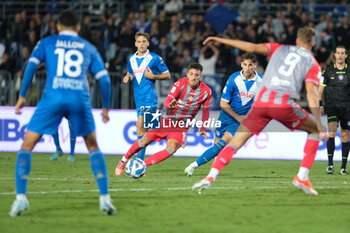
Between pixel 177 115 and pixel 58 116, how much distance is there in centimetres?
516

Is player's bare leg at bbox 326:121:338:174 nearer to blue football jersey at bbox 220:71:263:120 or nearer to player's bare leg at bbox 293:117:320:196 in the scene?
blue football jersey at bbox 220:71:263:120

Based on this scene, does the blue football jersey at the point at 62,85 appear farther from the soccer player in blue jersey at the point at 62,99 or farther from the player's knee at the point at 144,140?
the player's knee at the point at 144,140

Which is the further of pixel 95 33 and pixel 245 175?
pixel 95 33

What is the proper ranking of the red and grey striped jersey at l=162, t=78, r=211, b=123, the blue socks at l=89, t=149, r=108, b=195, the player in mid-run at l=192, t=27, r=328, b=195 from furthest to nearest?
the red and grey striped jersey at l=162, t=78, r=211, b=123 → the player in mid-run at l=192, t=27, r=328, b=195 → the blue socks at l=89, t=149, r=108, b=195

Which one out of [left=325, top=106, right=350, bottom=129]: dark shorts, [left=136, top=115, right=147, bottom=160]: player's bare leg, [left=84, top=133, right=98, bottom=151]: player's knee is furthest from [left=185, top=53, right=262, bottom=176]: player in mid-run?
[left=84, top=133, right=98, bottom=151]: player's knee

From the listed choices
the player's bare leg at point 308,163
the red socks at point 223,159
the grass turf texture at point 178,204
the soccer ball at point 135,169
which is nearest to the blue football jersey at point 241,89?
the grass turf texture at point 178,204

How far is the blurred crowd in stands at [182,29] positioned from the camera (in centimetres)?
1933

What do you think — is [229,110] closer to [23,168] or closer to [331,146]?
[331,146]

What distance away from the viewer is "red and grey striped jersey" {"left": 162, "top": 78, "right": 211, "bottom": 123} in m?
12.0

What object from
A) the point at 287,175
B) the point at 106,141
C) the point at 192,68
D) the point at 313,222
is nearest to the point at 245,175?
the point at 287,175

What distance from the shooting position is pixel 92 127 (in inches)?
281

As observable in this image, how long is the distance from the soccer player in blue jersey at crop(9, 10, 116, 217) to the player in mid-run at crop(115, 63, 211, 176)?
4384 millimetres

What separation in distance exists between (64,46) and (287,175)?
643cm

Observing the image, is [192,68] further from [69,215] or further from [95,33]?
[95,33]
